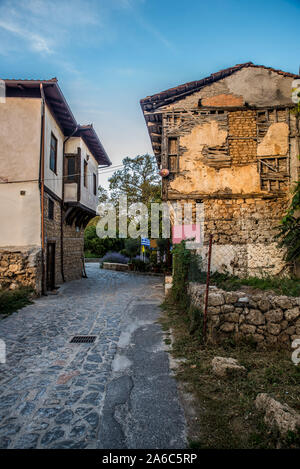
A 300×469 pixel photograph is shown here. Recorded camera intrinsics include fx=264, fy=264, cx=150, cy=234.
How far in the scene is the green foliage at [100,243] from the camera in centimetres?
2855

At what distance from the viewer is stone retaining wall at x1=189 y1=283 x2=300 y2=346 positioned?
4.58 m

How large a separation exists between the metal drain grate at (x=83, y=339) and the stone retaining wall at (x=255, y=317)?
7.80 feet

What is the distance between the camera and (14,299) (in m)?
8.31

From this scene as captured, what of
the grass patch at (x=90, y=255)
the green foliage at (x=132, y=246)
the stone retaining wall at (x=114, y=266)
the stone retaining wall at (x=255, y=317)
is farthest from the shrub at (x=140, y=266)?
the stone retaining wall at (x=255, y=317)

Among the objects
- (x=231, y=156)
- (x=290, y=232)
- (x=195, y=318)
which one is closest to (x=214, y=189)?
(x=231, y=156)

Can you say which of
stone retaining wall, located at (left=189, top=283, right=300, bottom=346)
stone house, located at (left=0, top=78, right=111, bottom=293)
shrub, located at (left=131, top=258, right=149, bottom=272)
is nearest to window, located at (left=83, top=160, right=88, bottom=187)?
stone house, located at (left=0, top=78, right=111, bottom=293)

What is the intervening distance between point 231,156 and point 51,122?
7.17 metres

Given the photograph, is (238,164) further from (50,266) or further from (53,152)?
(50,266)

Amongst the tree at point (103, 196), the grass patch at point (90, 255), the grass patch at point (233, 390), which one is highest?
the tree at point (103, 196)

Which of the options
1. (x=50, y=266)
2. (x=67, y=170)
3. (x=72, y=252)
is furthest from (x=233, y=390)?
(x=72, y=252)

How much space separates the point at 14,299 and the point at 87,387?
590 cm

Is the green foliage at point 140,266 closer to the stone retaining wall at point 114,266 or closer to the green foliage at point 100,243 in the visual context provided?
the stone retaining wall at point 114,266

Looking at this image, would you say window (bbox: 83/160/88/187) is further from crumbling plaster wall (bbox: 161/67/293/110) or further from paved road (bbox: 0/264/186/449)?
paved road (bbox: 0/264/186/449)

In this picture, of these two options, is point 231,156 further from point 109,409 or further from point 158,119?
point 109,409
